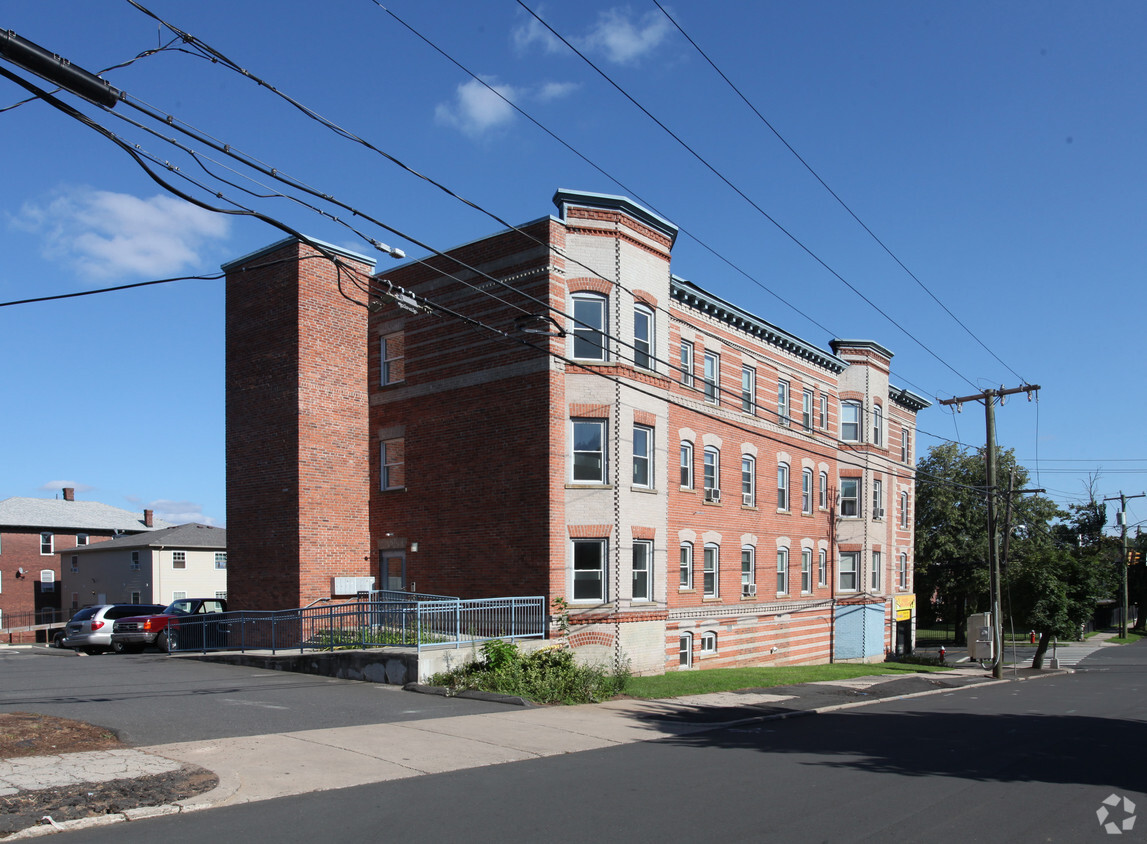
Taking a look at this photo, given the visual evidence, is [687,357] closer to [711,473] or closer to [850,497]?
[711,473]

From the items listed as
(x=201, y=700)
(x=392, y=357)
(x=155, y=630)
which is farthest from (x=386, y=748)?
(x=155, y=630)

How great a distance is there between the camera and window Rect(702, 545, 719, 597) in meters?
28.5

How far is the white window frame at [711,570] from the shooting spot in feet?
93.5

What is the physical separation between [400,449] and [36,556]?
45933 millimetres

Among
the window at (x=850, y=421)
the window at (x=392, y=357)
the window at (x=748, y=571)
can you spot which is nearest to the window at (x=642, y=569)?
the window at (x=748, y=571)

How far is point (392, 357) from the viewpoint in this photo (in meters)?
26.8

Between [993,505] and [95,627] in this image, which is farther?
[993,505]

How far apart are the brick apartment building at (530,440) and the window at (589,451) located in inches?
2.2

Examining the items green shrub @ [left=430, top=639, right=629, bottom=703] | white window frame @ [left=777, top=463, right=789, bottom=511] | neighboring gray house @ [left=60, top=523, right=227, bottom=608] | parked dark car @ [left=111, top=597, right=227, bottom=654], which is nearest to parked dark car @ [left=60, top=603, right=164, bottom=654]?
parked dark car @ [left=111, top=597, right=227, bottom=654]

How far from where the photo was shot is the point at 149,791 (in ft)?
29.0

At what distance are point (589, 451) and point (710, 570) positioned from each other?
26.0 ft

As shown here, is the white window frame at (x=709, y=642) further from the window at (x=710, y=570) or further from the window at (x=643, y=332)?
the window at (x=643, y=332)

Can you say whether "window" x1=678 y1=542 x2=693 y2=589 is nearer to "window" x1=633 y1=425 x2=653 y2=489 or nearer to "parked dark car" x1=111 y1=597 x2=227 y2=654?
"window" x1=633 y1=425 x2=653 y2=489

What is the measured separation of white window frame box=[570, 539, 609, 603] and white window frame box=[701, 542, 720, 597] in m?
6.55
